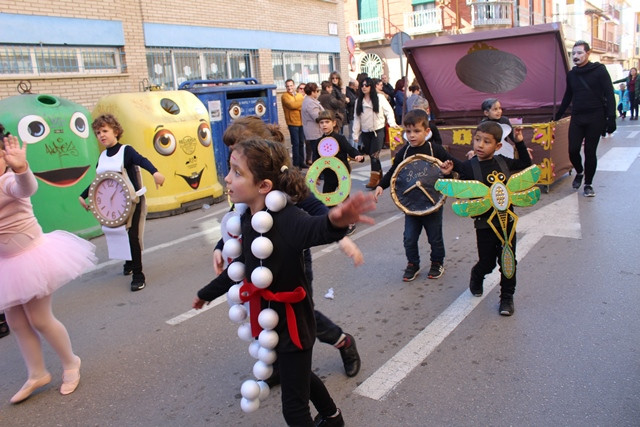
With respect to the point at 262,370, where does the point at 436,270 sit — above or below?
below

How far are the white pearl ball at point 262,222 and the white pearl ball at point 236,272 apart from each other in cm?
31

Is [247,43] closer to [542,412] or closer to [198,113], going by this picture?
[198,113]

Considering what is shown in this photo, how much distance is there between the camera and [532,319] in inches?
163

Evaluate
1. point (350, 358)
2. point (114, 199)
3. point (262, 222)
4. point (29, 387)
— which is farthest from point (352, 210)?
point (114, 199)

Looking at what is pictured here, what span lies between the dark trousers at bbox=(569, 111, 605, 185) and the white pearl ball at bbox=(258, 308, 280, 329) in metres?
6.78

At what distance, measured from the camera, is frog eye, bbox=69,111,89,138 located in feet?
24.1

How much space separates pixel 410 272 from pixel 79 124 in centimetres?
491

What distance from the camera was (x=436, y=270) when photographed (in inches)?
204

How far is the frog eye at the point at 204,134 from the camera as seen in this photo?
9.29 m

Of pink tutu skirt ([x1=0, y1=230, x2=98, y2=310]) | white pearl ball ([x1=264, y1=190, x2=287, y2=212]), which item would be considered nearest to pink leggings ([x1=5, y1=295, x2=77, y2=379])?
pink tutu skirt ([x1=0, y1=230, x2=98, y2=310])

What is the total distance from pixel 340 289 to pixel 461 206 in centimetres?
145

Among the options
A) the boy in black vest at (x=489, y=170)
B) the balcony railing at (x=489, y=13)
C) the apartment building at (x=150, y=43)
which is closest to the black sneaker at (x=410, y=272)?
the boy in black vest at (x=489, y=170)

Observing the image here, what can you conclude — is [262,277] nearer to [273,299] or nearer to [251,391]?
[273,299]

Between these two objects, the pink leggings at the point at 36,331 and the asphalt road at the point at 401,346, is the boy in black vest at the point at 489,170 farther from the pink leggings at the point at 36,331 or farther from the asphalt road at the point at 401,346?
the pink leggings at the point at 36,331
